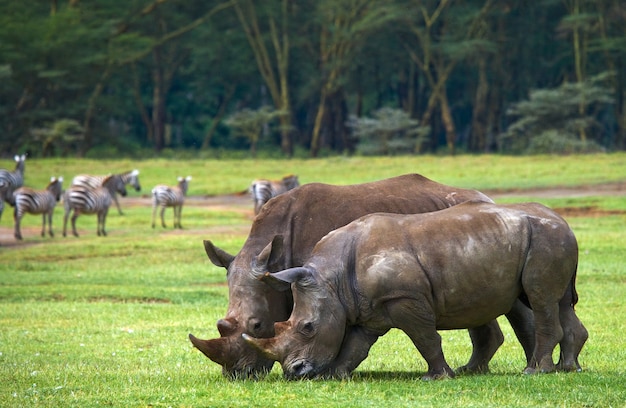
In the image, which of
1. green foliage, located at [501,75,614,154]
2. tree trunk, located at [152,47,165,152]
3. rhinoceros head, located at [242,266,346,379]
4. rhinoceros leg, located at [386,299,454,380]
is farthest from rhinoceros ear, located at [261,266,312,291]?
tree trunk, located at [152,47,165,152]

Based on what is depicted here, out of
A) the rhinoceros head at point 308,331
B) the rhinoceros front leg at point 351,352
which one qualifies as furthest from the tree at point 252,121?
the rhinoceros head at point 308,331

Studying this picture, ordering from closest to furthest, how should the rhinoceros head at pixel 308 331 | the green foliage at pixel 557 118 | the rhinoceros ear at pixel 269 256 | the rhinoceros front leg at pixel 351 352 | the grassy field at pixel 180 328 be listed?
the grassy field at pixel 180 328
the rhinoceros head at pixel 308 331
the rhinoceros front leg at pixel 351 352
the rhinoceros ear at pixel 269 256
the green foliage at pixel 557 118

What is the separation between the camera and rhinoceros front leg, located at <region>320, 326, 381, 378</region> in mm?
9219

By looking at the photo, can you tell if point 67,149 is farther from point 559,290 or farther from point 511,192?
point 559,290

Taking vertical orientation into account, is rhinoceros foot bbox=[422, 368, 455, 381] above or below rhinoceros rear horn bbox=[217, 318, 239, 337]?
below

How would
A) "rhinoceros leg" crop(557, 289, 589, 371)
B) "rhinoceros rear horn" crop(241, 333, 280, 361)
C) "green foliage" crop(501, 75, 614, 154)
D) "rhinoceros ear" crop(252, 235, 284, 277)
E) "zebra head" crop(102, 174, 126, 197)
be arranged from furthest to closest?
"green foliage" crop(501, 75, 614, 154) → "zebra head" crop(102, 174, 126, 197) → "rhinoceros leg" crop(557, 289, 589, 371) → "rhinoceros ear" crop(252, 235, 284, 277) → "rhinoceros rear horn" crop(241, 333, 280, 361)

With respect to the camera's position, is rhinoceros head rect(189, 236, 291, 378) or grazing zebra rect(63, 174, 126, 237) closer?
rhinoceros head rect(189, 236, 291, 378)

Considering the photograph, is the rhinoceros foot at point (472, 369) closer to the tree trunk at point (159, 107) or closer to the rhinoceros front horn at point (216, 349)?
the rhinoceros front horn at point (216, 349)

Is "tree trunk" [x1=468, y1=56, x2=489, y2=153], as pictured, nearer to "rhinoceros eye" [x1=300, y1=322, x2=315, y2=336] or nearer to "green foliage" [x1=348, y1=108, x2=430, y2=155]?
"green foliage" [x1=348, y1=108, x2=430, y2=155]

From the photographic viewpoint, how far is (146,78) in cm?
6669

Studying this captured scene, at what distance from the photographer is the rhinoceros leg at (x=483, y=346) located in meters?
10.0

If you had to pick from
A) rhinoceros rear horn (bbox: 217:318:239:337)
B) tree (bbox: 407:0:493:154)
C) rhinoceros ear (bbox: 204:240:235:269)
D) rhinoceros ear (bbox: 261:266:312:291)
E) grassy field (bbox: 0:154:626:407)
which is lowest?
grassy field (bbox: 0:154:626:407)

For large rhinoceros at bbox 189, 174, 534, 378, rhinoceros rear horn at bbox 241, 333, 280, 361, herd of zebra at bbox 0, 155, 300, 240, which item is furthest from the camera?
herd of zebra at bbox 0, 155, 300, 240

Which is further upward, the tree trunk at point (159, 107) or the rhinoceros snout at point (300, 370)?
the tree trunk at point (159, 107)
